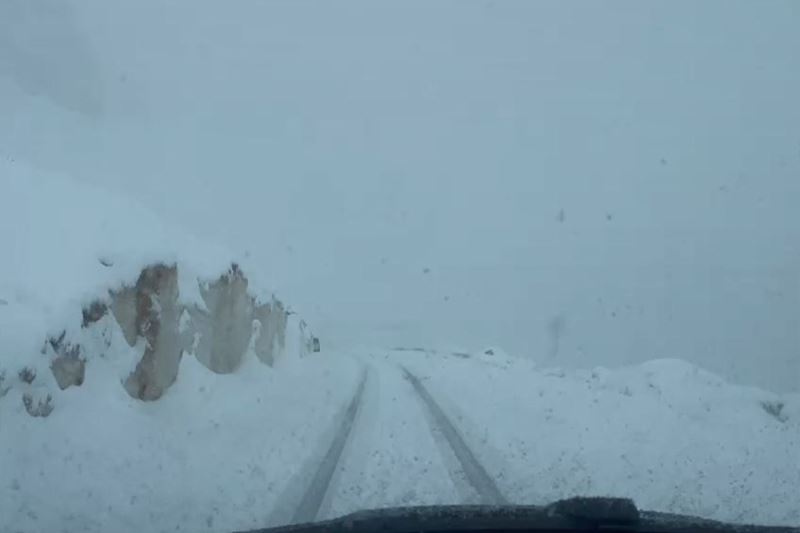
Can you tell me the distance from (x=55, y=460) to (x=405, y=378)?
22267 millimetres

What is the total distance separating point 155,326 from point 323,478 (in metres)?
5.78

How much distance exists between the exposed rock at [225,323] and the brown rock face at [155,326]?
88.1 inches

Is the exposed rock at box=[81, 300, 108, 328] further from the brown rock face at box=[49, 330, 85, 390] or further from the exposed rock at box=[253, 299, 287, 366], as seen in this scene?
the exposed rock at box=[253, 299, 287, 366]

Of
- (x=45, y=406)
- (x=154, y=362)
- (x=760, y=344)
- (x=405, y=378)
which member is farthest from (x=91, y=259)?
(x=760, y=344)

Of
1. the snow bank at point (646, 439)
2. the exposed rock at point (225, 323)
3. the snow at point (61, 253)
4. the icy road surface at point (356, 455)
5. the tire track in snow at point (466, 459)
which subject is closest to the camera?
the icy road surface at point (356, 455)

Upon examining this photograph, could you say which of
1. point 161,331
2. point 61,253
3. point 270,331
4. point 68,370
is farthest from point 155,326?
point 270,331

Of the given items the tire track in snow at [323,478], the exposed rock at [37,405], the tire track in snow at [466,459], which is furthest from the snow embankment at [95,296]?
the tire track in snow at [466,459]

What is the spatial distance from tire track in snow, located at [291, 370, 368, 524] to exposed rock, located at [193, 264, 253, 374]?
3.46m

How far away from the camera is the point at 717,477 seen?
538 inches

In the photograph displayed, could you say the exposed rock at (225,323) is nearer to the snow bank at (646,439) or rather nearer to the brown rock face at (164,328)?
the brown rock face at (164,328)

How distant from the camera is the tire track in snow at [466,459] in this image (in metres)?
12.7

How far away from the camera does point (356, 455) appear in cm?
1566

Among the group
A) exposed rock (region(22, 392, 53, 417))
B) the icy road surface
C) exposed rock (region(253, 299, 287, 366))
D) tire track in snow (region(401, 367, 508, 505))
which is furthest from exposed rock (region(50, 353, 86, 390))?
exposed rock (region(253, 299, 287, 366))

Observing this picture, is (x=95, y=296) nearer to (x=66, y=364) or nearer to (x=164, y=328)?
(x=66, y=364)
